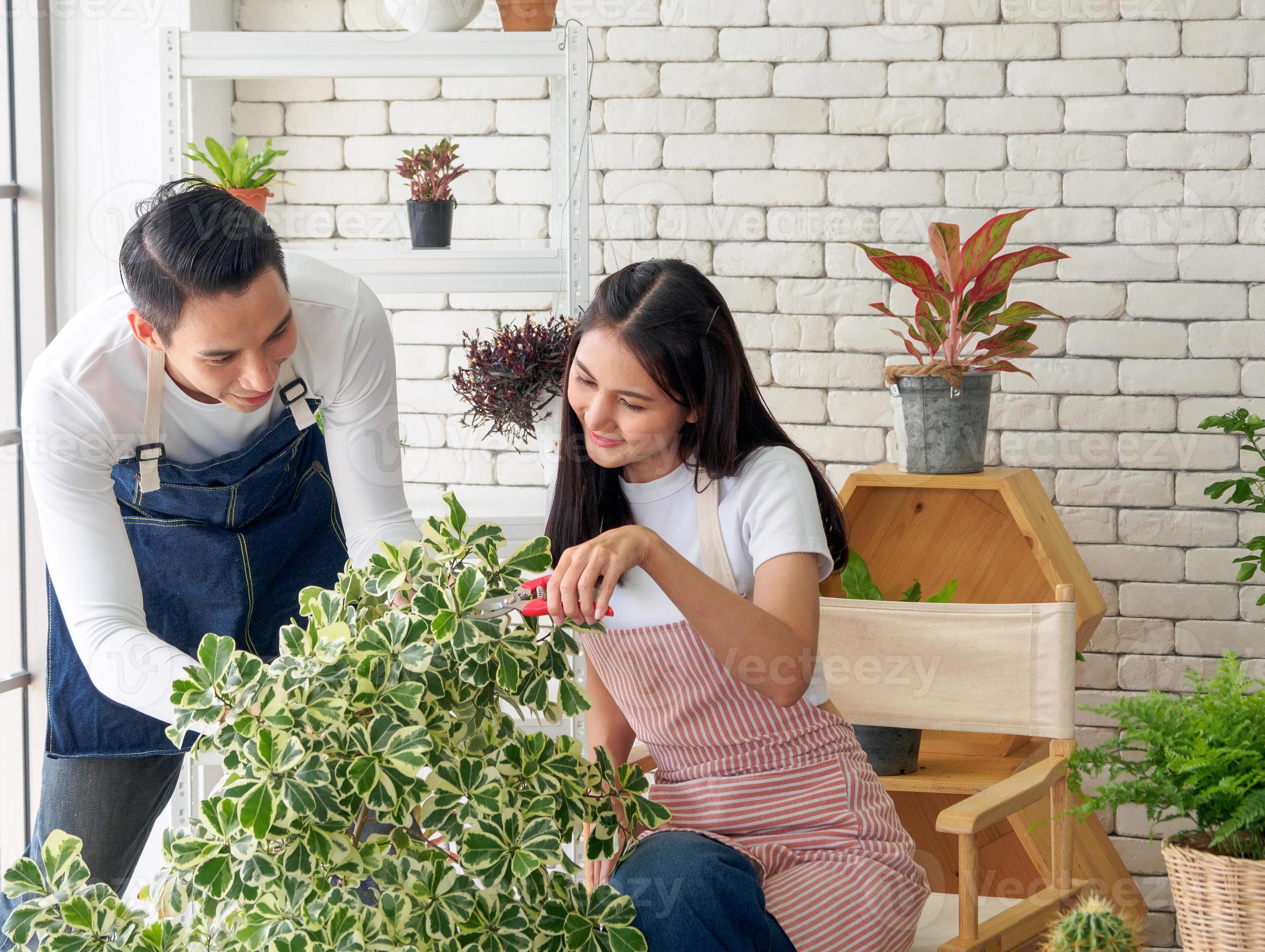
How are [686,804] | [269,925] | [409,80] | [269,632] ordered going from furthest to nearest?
1. [409,80]
2. [269,632]
3. [686,804]
4. [269,925]

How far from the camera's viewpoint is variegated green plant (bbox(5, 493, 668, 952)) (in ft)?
2.96

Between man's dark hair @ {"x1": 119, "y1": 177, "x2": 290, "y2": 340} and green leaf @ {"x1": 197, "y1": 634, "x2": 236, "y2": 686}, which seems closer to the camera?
green leaf @ {"x1": 197, "y1": 634, "x2": 236, "y2": 686}

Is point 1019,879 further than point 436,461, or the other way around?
point 436,461

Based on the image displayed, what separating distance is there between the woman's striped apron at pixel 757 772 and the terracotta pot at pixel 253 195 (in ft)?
3.53

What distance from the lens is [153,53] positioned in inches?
90.6

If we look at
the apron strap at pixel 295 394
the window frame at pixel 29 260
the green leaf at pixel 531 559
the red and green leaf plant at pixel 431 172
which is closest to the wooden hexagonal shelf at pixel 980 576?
the red and green leaf plant at pixel 431 172

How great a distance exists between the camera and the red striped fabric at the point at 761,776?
4.28ft

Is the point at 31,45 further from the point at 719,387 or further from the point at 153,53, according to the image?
the point at 719,387

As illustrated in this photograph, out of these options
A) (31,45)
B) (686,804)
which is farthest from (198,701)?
(31,45)

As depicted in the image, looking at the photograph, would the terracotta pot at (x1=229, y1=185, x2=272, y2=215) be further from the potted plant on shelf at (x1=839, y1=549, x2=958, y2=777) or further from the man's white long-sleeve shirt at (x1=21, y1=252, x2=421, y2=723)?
the potted plant on shelf at (x1=839, y1=549, x2=958, y2=777)

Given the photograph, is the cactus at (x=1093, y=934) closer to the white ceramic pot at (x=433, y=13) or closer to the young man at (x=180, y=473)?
the young man at (x=180, y=473)

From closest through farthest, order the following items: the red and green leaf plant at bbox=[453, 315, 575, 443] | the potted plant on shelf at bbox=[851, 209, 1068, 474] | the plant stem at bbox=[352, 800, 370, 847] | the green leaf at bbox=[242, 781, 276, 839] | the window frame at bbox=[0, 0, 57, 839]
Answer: the green leaf at bbox=[242, 781, 276, 839]
the plant stem at bbox=[352, 800, 370, 847]
the red and green leaf plant at bbox=[453, 315, 575, 443]
the potted plant on shelf at bbox=[851, 209, 1068, 474]
the window frame at bbox=[0, 0, 57, 839]

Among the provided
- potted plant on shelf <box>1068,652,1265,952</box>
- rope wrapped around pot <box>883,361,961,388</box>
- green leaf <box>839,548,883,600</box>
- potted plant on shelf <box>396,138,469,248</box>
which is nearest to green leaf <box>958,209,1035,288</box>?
rope wrapped around pot <box>883,361,961,388</box>

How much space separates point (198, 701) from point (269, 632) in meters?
0.72
